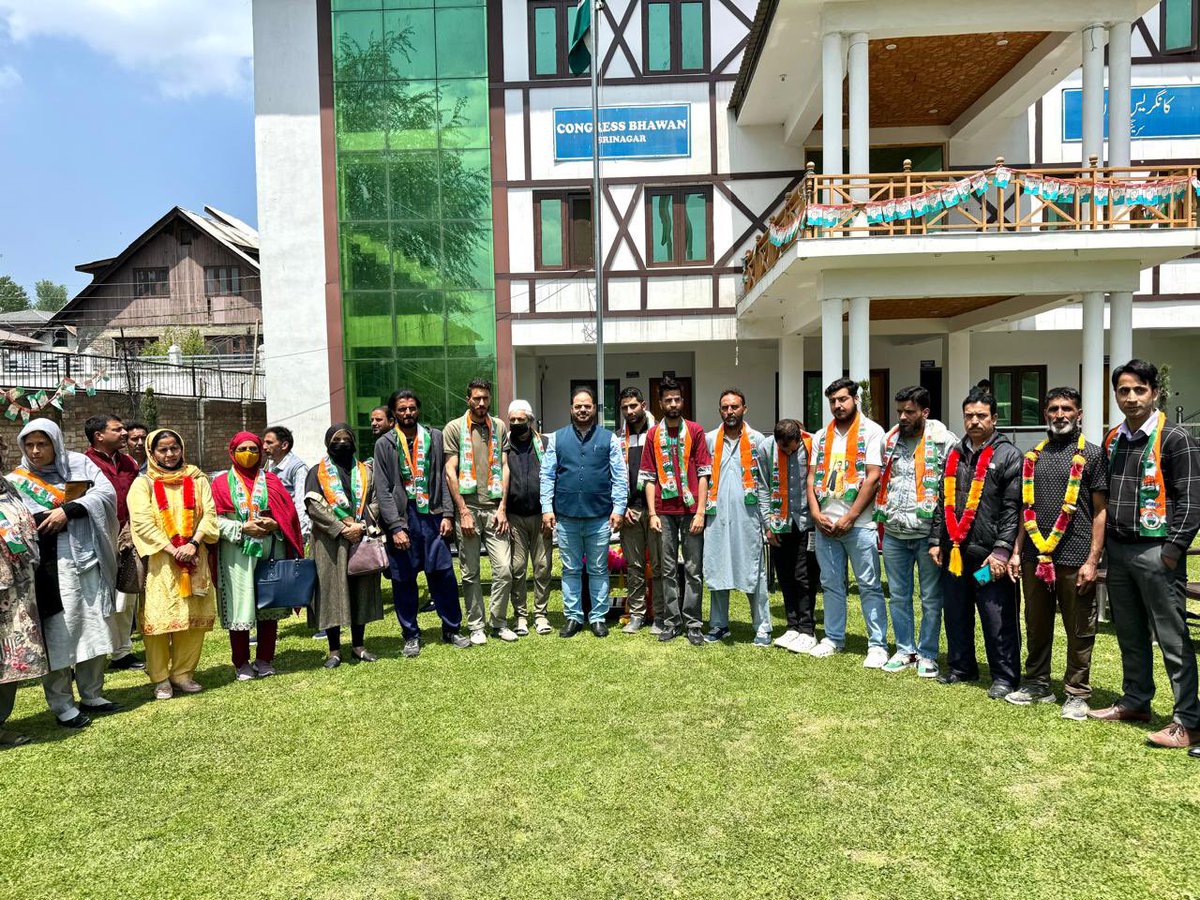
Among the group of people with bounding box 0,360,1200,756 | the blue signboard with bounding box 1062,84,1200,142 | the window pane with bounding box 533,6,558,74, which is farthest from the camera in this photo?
the window pane with bounding box 533,6,558,74

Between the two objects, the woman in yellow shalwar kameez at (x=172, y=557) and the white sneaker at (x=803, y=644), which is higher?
the woman in yellow shalwar kameez at (x=172, y=557)

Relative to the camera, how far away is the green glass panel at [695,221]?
17.0m

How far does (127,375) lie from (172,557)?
35.5 ft

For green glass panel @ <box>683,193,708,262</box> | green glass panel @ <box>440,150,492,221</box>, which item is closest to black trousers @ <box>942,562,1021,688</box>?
green glass panel @ <box>683,193,708,262</box>

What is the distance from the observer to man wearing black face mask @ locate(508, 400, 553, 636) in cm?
645

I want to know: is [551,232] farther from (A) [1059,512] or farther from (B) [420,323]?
(A) [1059,512]

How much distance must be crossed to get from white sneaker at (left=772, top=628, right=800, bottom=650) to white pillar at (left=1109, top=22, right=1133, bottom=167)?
33.1 ft

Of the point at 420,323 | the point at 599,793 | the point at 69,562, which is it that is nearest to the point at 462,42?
the point at 420,323

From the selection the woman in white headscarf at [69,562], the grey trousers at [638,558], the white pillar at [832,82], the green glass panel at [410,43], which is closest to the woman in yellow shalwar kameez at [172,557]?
the woman in white headscarf at [69,562]

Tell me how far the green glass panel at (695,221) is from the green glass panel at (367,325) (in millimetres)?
6755

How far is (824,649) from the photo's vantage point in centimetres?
589

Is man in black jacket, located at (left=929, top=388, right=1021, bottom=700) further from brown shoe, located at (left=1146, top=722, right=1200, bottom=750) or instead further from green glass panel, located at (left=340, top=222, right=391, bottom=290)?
green glass panel, located at (left=340, top=222, right=391, bottom=290)

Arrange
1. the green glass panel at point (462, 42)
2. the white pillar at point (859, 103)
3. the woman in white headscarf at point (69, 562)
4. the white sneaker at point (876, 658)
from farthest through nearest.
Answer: the green glass panel at point (462, 42) < the white pillar at point (859, 103) < the white sneaker at point (876, 658) < the woman in white headscarf at point (69, 562)

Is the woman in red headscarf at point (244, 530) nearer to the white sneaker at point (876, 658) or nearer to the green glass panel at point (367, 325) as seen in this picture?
the white sneaker at point (876, 658)
